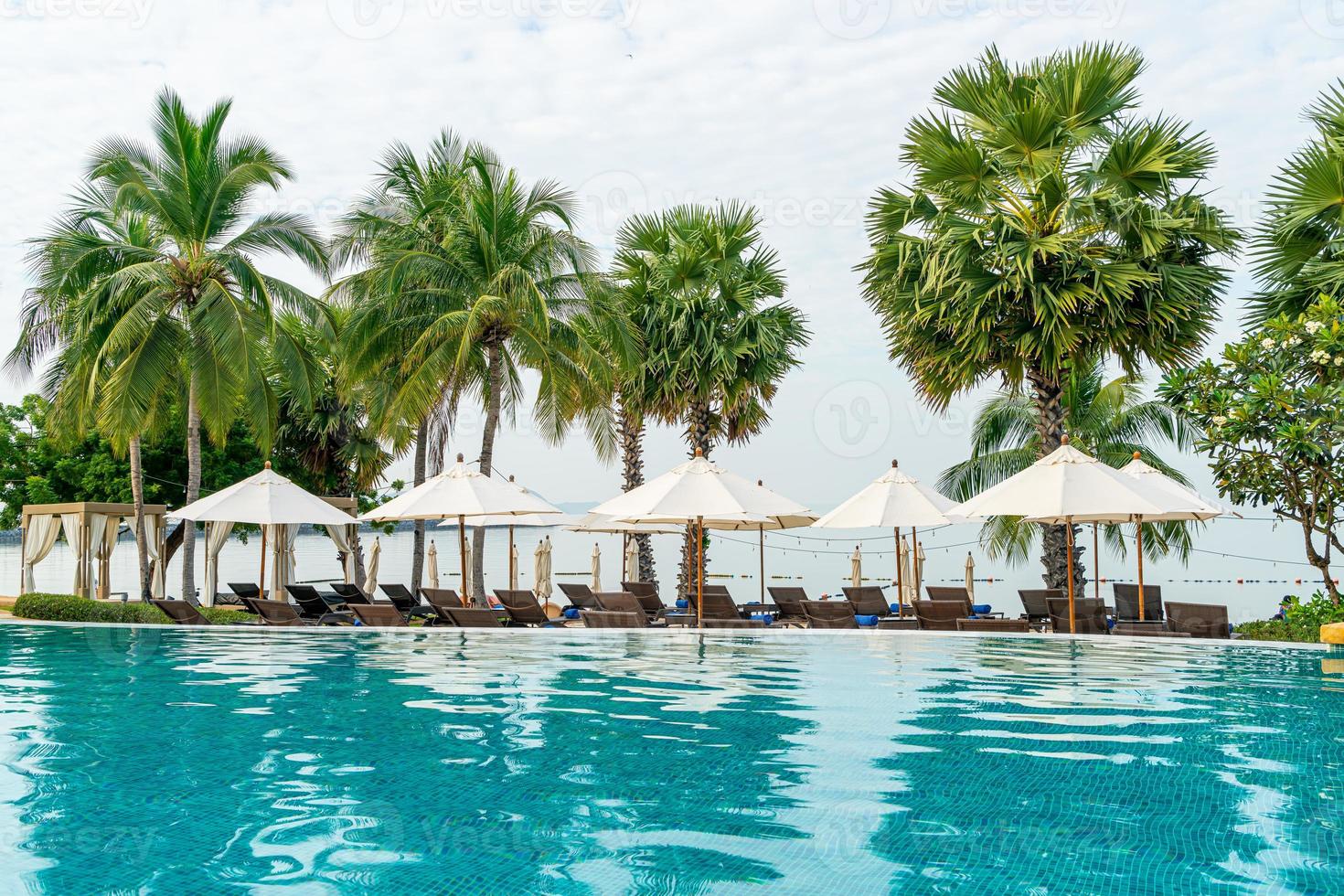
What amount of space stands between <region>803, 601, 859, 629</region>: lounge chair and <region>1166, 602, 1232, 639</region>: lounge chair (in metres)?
3.89

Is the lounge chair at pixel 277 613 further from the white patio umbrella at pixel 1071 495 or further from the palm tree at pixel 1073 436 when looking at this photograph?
the palm tree at pixel 1073 436

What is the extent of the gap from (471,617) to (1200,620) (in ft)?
29.7

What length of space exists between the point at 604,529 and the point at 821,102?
830 cm

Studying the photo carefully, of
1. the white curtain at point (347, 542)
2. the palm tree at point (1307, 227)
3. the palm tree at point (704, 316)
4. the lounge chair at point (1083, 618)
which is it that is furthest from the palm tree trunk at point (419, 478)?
the palm tree at point (1307, 227)

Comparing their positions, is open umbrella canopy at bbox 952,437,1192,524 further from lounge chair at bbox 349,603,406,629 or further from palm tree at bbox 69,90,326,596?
palm tree at bbox 69,90,326,596

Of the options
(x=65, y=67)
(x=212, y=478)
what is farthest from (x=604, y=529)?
(x=212, y=478)

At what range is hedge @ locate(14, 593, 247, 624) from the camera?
15.7m

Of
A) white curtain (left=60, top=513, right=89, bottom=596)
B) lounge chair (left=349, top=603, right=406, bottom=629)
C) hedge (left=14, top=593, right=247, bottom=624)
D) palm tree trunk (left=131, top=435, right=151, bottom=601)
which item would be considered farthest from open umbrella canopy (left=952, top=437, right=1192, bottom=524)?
white curtain (left=60, top=513, right=89, bottom=596)

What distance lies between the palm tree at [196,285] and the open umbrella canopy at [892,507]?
9.77 metres

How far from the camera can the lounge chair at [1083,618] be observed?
508 inches

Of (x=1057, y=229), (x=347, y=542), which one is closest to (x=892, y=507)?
(x=1057, y=229)

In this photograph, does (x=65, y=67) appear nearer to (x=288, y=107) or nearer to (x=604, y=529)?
(x=288, y=107)

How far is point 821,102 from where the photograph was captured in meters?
16.5

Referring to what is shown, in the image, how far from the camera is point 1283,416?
37.9 feet
